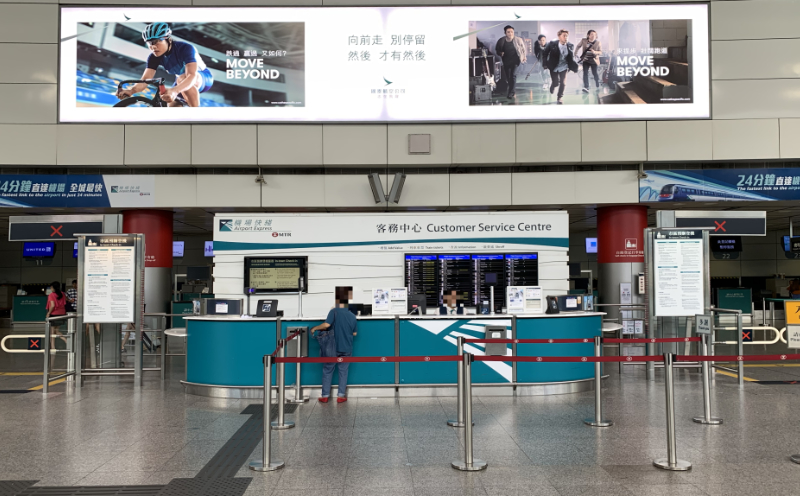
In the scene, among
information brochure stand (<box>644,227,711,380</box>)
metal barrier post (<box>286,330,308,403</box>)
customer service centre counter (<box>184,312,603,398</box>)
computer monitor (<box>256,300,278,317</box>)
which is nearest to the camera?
metal barrier post (<box>286,330,308,403</box>)

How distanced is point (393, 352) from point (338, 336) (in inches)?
36.6

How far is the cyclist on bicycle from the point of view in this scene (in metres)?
13.8

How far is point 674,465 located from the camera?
16.6 ft

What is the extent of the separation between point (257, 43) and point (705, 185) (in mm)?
10193

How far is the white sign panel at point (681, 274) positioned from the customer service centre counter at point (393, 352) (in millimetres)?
2066

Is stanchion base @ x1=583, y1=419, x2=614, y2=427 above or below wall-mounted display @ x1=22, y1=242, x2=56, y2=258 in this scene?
below

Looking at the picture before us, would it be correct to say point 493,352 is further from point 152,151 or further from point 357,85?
point 152,151

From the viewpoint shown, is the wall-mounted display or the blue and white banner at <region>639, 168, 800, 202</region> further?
the wall-mounted display

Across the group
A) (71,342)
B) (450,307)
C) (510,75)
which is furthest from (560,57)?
(71,342)

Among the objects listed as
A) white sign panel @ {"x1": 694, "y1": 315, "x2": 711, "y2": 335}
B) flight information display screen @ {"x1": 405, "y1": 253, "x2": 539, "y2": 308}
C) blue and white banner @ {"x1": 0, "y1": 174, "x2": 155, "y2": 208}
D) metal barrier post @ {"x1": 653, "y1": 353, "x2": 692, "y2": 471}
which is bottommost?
A: metal barrier post @ {"x1": 653, "y1": 353, "x2": 692, "y2": 471}

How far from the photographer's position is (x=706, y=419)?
6738mm

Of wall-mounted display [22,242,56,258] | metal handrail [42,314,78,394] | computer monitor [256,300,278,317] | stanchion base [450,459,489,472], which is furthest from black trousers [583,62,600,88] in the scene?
wall-mounted display [22,242,56,258]

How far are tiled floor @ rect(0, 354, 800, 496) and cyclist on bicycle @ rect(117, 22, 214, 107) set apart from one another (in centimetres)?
725

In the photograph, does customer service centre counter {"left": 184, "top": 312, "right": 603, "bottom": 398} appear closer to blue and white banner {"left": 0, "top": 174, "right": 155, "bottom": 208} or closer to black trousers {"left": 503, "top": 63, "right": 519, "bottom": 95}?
blue and white banner {"left": 0, "top": 174, "right": 155, "bottom": 208}
